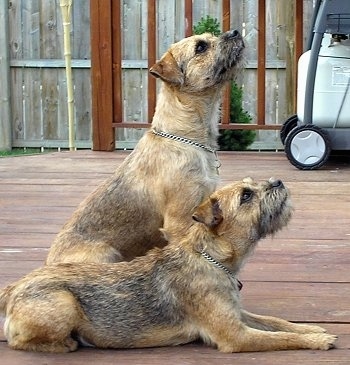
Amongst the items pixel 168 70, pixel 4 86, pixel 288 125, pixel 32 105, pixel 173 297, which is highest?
pixel 168 70

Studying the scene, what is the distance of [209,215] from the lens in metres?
3.36

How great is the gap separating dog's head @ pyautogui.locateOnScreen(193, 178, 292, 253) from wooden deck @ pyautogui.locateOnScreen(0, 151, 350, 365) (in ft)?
1.32

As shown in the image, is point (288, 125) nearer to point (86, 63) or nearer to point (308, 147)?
point (308, 147)

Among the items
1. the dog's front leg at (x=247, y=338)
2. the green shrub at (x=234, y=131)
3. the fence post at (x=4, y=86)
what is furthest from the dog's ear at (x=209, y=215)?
the fence post at (x=4, y=86)

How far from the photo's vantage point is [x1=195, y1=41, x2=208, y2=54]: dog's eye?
14.0ft

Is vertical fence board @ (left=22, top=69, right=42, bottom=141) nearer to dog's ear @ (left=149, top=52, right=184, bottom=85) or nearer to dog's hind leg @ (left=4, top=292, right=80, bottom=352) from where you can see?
dog's ear @ (left=149, top=52, right=184, bottom=85)

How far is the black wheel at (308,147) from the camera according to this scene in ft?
21.1

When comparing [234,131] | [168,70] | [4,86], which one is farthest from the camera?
[4,86]

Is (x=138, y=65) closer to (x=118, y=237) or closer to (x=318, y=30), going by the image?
(x=318, y=30)

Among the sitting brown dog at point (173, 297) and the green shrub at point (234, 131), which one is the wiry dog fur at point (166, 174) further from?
the green shrub at point (234, 131)

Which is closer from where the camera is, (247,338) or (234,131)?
(247,338)

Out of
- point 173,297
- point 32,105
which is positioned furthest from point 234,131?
point 173,297

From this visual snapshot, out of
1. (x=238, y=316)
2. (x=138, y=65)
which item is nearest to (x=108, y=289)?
(x=238, y=316)

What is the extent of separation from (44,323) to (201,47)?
5.22ft
